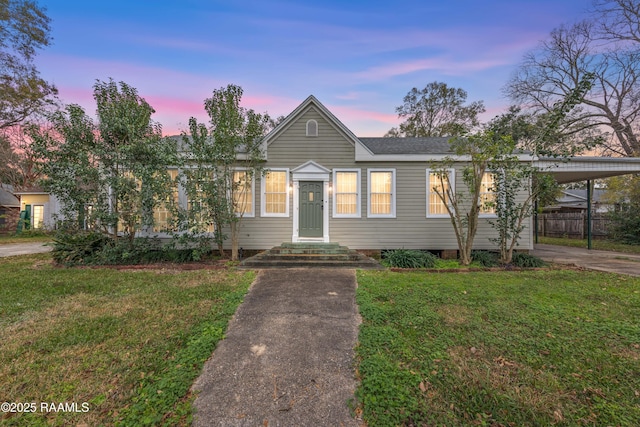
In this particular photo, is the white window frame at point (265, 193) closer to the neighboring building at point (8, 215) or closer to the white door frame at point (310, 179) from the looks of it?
the white door frame at point (310, 179)

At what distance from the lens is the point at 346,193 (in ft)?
27.5

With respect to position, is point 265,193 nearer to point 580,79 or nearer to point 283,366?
point 283,366

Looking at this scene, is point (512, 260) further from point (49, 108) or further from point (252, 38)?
point (49, 108)

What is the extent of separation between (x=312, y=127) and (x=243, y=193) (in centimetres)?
318

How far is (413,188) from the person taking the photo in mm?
8359

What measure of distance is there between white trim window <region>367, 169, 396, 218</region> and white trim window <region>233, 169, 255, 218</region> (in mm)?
3953

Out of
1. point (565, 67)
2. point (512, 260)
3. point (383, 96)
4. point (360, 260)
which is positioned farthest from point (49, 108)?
point (565, 67)

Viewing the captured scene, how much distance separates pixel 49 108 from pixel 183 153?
1761cm

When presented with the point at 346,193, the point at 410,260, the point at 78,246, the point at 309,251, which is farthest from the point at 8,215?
the point at 410,260

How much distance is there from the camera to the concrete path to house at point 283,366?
1969 millimetres

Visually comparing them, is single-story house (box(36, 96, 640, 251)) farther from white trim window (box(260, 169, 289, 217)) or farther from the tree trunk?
the tree trunk

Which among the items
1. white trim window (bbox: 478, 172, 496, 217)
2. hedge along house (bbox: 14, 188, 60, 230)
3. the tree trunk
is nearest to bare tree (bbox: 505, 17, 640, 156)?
white trim window (bbox: 478, 172, 496, 217)

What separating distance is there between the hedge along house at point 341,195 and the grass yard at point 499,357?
3.62 m

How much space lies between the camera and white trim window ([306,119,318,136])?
8219mm
